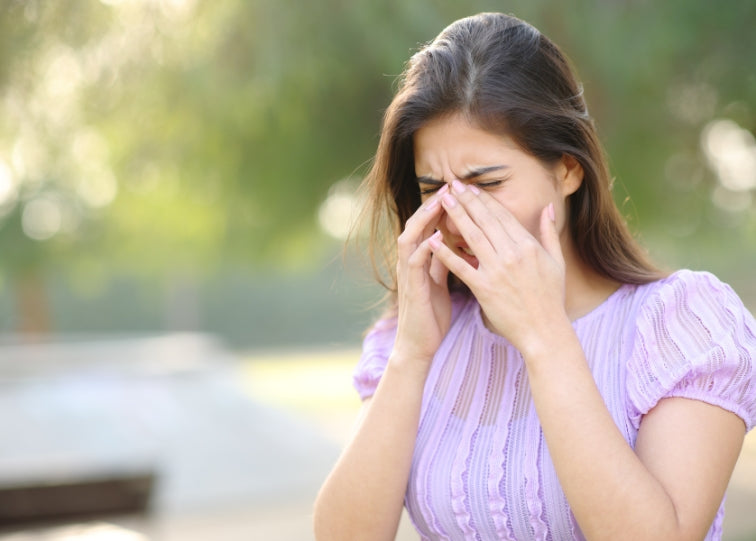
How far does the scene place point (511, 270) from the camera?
1636mm

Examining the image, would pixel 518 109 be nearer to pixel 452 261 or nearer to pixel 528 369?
pixel 452 261

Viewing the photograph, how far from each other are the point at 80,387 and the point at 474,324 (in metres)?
9.47

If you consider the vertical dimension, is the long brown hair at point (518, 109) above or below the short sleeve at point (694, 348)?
above

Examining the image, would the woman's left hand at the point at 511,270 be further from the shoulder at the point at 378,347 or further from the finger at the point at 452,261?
the shoulder at the point at 378,347

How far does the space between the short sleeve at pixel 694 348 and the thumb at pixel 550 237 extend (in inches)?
9.6

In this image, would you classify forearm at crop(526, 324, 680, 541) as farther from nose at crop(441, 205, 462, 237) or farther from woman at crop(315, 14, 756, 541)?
nose at crop(441, 205, 462, 237)

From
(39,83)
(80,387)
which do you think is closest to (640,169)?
(39,83)

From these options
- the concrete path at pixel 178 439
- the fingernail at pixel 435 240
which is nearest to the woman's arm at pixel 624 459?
the fingernail at pixel 435 240

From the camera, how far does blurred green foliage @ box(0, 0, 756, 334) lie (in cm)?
397

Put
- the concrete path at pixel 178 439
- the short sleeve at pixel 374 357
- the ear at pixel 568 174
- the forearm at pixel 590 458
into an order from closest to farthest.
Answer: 1. the forearm at pixel 590 458
2. the ear at pixel 568 174
3. the short sleeve at pixel 374 357
4. the concrete path at pixel 178 439

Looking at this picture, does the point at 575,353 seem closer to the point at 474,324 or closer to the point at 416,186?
the point at 474,324

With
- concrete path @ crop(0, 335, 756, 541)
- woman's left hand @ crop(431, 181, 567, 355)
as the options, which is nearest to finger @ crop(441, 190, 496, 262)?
woman's left hand @ crop(431, 181, 567, 355)

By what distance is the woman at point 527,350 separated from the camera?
1573mm

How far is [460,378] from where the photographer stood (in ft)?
6.45
